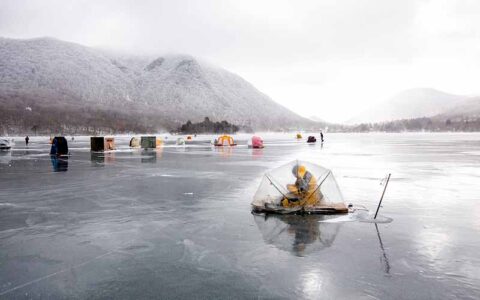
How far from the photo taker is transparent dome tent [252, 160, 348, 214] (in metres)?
12.8

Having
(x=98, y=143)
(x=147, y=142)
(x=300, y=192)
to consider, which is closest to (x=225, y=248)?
(x=300, y=192)

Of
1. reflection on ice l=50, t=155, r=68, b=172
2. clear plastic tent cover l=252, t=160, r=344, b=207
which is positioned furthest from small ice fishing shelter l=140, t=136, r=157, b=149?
clear plastic tent cover l=252, t=160, r=344, b=207

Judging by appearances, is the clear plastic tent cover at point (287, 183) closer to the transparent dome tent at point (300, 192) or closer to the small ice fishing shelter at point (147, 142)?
the transparent dome tent at point (300, 192)

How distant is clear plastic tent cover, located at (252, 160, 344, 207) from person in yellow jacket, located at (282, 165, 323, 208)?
0.16 metres

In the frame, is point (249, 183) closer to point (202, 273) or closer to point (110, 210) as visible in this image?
point (110, 210)

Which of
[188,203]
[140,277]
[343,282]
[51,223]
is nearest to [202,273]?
[140,277]

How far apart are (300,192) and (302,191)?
74mm

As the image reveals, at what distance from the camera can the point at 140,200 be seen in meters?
15.1

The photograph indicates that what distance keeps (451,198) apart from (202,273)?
39.3 ft

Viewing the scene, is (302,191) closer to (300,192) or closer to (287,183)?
(300,192)

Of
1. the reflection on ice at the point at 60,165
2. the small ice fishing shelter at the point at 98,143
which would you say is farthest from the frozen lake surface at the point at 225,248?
the small ice fishing shelter at the point at 98,143

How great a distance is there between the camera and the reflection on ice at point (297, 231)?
29.9ft

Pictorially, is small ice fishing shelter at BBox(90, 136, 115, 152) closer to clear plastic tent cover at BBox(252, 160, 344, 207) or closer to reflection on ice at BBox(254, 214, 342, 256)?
clear plastic tent cover at BBox(252, 160, 344, 207)

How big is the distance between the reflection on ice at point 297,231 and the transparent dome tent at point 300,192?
48 centimetres
